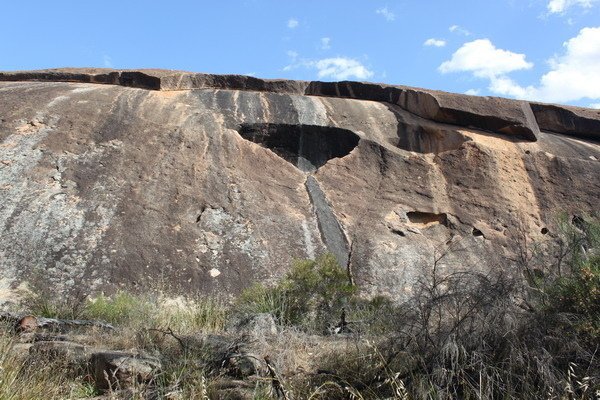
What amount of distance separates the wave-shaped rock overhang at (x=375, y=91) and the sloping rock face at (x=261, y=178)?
0.10ft

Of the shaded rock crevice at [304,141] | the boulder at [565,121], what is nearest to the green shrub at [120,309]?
the shaded rock crevice at [304,141]

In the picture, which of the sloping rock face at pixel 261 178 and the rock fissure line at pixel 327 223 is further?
the rock fissure line at pixel 327 223

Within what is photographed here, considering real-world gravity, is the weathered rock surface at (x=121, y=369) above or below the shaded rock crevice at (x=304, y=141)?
below

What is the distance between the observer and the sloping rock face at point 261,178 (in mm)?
8156

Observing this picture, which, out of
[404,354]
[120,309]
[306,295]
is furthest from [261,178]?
[404,354]

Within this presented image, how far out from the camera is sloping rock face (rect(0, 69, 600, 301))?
816 centimetres

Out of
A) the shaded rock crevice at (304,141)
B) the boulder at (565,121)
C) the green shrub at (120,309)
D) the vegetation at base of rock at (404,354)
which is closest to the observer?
the vegetation at base of rock at (404,354)

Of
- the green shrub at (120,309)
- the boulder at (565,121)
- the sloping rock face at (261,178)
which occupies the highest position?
the boulder at (565,121)

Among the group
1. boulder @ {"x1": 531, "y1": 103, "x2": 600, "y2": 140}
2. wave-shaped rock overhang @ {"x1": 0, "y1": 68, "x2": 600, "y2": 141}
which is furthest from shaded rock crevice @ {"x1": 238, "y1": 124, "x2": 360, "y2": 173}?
boulder @ {"x1": 531, "y1": 103, "x2": 600, "y2": 140}

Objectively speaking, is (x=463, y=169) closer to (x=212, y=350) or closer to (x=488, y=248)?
(x=488, y=248)

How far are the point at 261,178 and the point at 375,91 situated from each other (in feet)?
13.9

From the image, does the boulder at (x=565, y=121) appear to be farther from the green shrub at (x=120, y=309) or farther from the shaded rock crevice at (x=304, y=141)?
the green shrub at (x=120, y=309)

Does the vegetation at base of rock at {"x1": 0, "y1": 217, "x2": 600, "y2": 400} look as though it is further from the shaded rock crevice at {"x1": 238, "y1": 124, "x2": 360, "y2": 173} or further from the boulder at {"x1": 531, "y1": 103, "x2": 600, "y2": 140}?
the boulder at {"x1": 531, "y1": 103, "x2": 600, "y2": 140}

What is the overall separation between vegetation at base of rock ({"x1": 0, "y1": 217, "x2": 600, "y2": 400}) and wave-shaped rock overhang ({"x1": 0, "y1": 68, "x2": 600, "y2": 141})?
6422 mm
